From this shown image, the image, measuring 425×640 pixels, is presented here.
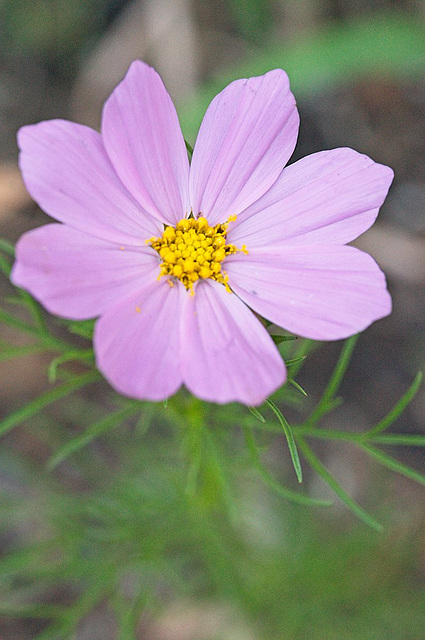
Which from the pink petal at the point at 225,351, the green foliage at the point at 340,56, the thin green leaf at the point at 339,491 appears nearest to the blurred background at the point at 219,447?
the green foliage at the point at 340,56

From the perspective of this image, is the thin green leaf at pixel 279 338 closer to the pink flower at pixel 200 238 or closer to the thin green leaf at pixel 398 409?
the pink flower at pixel 200 238

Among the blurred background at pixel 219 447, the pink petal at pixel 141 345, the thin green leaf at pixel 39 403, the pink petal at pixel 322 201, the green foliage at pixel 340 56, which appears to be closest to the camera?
the pink petal at pixel 141 345

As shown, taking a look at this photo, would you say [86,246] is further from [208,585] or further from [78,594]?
[78,594]

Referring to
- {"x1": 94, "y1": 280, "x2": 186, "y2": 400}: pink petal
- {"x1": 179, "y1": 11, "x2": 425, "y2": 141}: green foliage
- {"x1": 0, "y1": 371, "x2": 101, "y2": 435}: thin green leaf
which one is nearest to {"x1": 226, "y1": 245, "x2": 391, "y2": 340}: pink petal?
{"x1": 94, "y1": 280, "x2": 186, "y2": 400}: pink petal

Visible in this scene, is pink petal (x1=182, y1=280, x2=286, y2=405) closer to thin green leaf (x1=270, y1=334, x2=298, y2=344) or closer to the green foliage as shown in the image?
thin green leaf (x1=270, y1=334, x2=298, y2=344)

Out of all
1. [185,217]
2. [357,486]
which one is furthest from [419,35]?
[185,217]

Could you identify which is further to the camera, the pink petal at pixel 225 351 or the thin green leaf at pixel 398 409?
the thin green leaf at pixel 398 409
